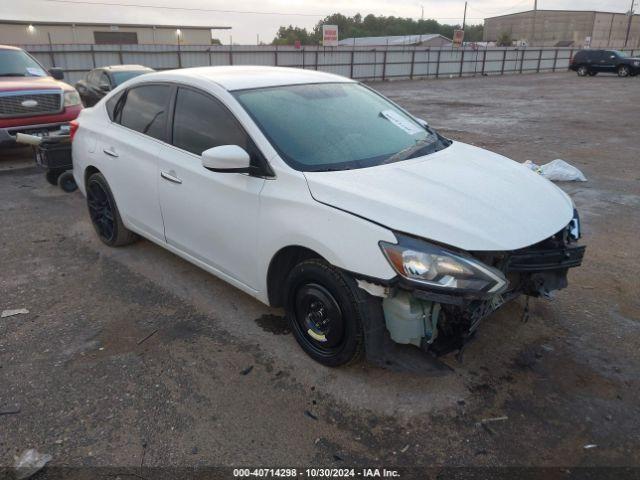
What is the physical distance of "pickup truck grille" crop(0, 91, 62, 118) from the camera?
805 centimetres

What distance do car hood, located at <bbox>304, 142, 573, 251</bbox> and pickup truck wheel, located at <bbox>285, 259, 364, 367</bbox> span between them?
0.42m

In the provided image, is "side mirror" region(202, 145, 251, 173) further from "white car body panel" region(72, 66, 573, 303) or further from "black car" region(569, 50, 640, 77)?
"black car" region(569, 50, 640, 77)

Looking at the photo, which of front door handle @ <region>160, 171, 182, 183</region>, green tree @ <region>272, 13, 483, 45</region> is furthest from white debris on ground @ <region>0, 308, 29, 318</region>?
green tree @ <region>272, 13, 483, 45</region>

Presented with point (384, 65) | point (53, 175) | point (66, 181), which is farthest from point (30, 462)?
point (384, 65)

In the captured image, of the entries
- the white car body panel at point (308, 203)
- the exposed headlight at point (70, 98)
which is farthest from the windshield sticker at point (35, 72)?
the white car body panel at point (308, 203)

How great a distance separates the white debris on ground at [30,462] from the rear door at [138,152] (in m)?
1.96

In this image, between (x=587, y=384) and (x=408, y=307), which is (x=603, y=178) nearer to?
(x=587, y=384)

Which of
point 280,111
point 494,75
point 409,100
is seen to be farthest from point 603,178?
point 494,75

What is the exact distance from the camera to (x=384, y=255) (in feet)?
8.34

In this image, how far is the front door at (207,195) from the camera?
3.26 meters

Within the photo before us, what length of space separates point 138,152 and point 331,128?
1.72 meters

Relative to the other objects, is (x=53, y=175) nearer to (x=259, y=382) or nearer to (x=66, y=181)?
(x=66, y=181)

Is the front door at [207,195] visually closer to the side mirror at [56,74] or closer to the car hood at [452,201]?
the car hood at [452,201]

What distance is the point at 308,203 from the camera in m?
2.88
